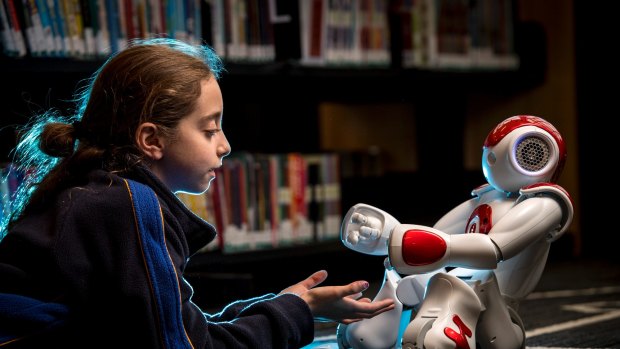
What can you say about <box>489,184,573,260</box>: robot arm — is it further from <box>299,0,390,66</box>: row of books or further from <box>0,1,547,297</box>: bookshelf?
<box>299,0,390,66</box>: row of books

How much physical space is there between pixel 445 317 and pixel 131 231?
1.33 ft

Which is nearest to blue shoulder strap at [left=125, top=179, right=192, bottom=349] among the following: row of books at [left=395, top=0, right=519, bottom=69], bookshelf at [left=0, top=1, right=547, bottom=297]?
bookshelf at [left=0, top=1, right=547, bottom=297]

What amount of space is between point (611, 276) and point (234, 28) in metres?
1.29

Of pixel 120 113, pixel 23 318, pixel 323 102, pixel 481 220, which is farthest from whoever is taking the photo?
pixel 323 102

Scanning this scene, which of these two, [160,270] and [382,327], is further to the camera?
[382,327]

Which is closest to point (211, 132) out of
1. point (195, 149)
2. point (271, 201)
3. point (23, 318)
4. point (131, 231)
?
point (195, 149)

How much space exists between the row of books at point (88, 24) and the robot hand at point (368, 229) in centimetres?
100

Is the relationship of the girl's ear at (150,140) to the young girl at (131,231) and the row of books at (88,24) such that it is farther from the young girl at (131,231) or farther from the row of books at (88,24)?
the row of books at (88,24)

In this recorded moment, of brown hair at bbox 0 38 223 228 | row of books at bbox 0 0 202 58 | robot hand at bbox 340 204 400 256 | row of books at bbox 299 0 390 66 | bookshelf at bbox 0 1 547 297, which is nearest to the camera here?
brown hair at bbox 0 38 223 228

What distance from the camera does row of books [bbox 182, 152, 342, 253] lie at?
Answer: 211 cm

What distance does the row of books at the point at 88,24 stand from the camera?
176 centimetres

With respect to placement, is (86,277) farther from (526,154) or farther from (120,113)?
(526,154)

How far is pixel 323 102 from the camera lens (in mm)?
2828

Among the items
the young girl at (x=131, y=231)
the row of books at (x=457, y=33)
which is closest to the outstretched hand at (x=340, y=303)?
the young girl at (x=131, y=231)
